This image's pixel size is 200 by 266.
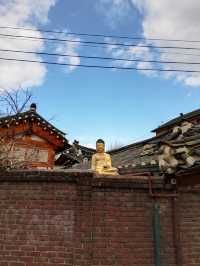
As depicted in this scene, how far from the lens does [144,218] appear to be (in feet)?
19.4

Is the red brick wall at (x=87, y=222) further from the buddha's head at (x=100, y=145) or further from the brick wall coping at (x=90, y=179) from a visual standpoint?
the buddha's head at (x=100, y=145)

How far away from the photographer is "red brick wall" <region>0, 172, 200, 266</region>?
5.71 metres

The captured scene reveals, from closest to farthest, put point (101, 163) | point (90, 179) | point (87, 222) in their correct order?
point (87, 222) < point (90, 179) < point (101, 163)

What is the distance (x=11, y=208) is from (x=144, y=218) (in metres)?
2.20

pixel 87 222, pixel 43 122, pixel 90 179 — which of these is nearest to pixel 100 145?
pixel 90 179

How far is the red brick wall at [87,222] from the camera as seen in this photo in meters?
5.71

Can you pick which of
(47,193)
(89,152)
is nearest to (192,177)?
(47,193)

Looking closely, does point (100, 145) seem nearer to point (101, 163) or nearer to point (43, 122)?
point (101, 163)

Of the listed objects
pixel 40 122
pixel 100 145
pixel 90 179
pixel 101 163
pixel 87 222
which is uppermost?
pixel 40 122

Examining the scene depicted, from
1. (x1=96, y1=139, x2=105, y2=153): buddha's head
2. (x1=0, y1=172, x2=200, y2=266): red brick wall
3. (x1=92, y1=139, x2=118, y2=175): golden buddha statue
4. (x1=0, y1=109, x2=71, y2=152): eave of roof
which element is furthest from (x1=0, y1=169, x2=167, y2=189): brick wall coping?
(x1=0, y1=109, x2=71, y2=152): eave of roof

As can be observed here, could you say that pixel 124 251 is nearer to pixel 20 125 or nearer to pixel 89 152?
pixel 20 125

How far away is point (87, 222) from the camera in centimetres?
580

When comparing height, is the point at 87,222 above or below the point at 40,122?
below

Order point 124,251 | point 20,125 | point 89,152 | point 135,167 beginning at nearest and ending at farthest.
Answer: point 124,251 → point 135,167 → point 20,125 → point 89,152
